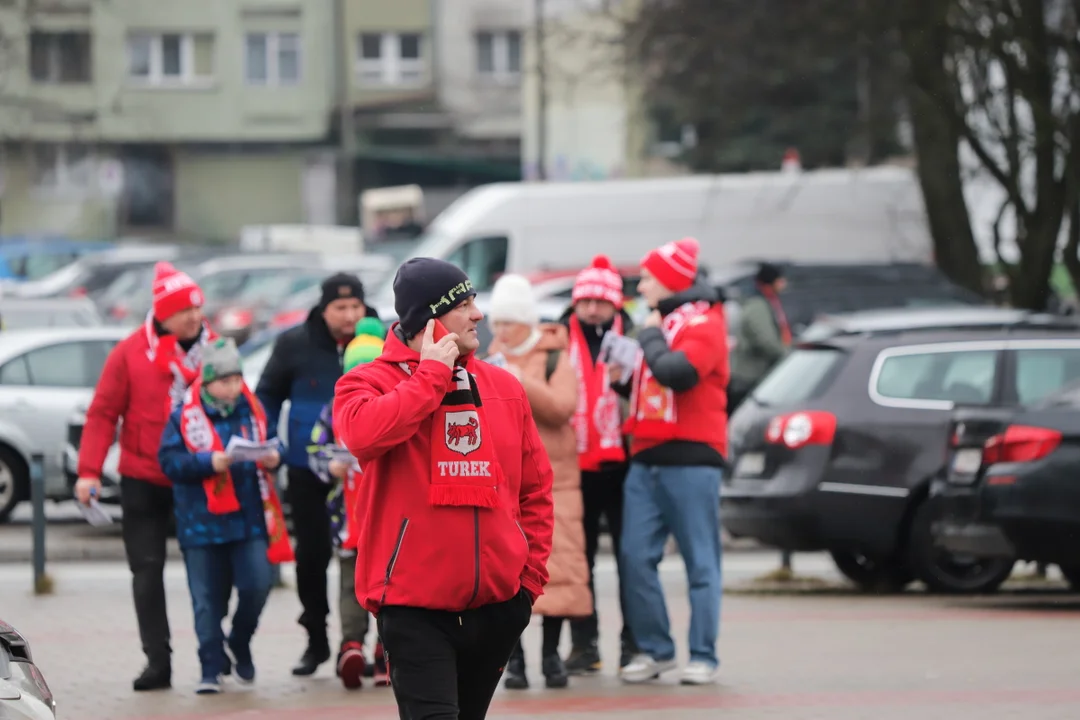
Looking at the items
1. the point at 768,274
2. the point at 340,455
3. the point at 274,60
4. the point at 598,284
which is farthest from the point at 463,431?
the point at 274,60

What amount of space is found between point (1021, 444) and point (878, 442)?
1309 millimetres

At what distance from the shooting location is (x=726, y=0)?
24172mm

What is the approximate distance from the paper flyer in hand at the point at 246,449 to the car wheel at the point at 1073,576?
5.41 metres

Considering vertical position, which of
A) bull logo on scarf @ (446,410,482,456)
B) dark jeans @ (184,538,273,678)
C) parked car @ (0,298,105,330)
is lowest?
dark jeans @ (184,538,273,678)

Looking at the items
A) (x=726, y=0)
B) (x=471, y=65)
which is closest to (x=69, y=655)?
(x=726, y=0)

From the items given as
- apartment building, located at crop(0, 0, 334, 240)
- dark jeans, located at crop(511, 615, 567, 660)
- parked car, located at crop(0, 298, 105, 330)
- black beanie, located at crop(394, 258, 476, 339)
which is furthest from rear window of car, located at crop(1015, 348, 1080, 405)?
apartment building, located at crop(0, 0, 334, 240)

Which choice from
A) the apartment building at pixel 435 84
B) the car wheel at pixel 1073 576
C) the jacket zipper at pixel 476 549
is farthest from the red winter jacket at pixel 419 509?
the apartment building at pixel 435 84

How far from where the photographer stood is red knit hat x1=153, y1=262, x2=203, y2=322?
894 centimetres

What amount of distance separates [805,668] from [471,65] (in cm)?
5375

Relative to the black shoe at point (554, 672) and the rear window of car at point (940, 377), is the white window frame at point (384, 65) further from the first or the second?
the black shoe at point (554, 672)

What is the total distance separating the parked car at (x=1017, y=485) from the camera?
10945 millimetres

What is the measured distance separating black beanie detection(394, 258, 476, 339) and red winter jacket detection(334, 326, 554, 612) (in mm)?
101

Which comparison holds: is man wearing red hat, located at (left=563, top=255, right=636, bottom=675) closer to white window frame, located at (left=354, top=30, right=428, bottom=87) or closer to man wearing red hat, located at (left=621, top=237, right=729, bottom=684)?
man wearing red hat, located at (left=621, top=237, right=729, bottom=684)

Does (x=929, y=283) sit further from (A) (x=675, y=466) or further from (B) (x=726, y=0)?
(A) (x=675, y=466)
